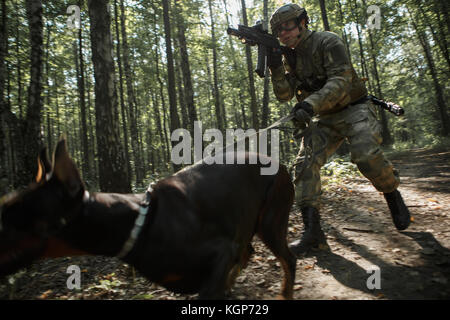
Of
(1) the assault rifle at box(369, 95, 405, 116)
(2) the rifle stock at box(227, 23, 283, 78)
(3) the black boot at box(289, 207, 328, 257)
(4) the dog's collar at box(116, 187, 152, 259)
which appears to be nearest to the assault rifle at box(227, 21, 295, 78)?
(2) the rifle stock at box(227, 23, 283, 78)

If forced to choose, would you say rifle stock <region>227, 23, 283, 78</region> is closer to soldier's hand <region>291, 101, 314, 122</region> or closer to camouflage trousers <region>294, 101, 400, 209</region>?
soldier's hand <region>291, 101, 314, 122</region>

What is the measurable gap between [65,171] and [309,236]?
2.91m

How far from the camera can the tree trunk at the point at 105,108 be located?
5.89m

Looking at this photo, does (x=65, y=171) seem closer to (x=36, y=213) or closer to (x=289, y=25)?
(x=36, y=213)

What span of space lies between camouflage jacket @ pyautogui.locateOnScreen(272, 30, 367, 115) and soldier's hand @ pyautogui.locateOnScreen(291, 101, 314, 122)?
3.7 inches

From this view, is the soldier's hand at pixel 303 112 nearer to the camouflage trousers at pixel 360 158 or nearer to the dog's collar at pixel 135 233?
the camouflage trousers at pixel 360 158

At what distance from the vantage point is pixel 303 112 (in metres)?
3.10

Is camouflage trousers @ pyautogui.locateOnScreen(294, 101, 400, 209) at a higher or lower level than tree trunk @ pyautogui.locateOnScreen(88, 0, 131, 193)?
lower

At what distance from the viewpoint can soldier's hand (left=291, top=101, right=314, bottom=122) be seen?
10.2 ft

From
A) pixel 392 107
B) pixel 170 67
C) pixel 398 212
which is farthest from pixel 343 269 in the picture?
pixel 170 67

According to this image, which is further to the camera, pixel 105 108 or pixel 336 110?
pixel 105 108

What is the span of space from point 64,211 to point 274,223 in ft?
5.74

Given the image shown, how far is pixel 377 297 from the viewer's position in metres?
2.51
